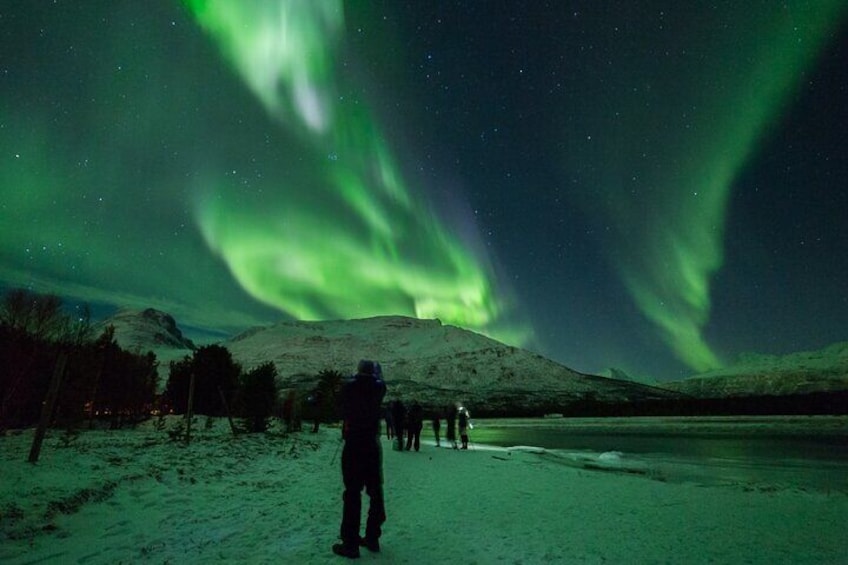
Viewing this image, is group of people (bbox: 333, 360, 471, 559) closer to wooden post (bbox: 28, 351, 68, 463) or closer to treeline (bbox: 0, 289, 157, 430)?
wooden post (bbox: 28, 351, 68, 463)

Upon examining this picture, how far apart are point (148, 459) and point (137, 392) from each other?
130ft

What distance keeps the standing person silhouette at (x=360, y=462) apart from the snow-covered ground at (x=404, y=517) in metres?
0.27

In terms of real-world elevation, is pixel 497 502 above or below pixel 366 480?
below

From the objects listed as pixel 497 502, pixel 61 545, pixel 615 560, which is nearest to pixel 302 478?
pixel 497 502

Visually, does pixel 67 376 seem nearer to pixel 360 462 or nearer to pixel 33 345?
pixel 33 345

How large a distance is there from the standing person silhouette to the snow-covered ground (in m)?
0.27

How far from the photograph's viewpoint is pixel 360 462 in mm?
5965

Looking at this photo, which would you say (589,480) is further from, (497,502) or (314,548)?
(314,548)

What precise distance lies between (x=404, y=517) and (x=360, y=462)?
3236 mm

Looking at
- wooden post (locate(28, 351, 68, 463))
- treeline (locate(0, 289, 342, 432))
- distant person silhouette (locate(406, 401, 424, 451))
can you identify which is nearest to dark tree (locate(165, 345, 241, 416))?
treeline (locate(0, 289, 342, 432))

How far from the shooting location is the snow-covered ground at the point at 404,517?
20.0 ft

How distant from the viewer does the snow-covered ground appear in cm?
609

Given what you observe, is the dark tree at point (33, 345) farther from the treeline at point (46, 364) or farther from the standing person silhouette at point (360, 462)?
the standing person silhouette at point (360, 462)

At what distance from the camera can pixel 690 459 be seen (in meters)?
20.5
